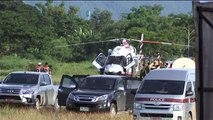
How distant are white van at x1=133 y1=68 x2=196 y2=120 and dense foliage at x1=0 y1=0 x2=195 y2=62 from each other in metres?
46.0

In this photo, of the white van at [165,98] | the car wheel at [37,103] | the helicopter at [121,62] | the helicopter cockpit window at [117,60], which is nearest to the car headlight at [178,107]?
the white van at [165,98]

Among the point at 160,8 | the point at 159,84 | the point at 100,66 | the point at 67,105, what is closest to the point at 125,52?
the point at 100,66

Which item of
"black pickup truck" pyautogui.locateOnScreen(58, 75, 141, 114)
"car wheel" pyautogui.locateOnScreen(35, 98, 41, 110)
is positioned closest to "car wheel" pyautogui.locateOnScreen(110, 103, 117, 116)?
"black pickup truck" pyautogui.locateOnScreen(58, 75, 141, 114)

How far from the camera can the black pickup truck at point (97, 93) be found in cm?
2139

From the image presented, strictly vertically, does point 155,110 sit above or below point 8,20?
below

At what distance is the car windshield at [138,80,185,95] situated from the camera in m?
18.8

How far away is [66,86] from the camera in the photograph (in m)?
23.7

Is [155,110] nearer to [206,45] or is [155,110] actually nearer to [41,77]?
[41,77]

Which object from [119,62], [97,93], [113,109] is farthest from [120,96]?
[119,62]

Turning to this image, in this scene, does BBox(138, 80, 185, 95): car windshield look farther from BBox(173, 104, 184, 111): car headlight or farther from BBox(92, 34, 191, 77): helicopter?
BBox(92, 34, 191, 77): helicopter

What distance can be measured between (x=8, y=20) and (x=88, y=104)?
6099cm

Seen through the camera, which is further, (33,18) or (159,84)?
(33,18)

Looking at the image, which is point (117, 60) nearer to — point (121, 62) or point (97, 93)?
point (121, 62)

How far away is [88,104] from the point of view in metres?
21.4
